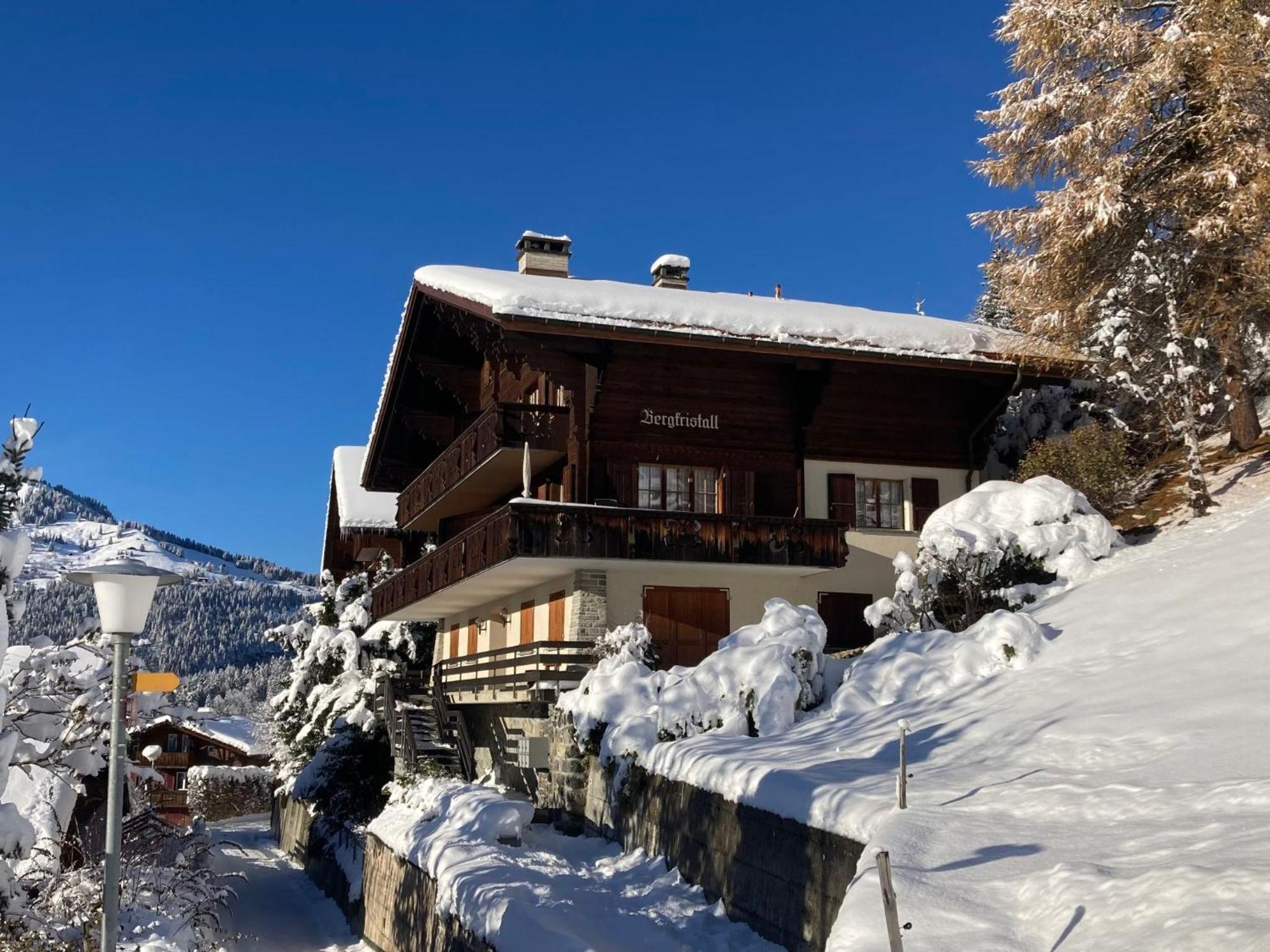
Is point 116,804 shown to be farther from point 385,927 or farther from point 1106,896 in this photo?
point 385,927

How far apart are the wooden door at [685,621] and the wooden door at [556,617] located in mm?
1653

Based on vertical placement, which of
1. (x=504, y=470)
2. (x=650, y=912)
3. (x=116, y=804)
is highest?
(x=504, y=470)

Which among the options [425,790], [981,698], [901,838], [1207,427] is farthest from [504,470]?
[901,838]

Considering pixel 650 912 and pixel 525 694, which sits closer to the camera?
pixel 650 912

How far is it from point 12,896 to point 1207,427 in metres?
22.8

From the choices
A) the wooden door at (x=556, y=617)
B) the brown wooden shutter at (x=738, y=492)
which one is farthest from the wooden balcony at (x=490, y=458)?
the brown wooden shutter at (x=738, y=492)

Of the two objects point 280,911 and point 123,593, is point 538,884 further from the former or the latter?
point 280,911

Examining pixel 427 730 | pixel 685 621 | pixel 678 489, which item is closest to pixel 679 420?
pixel 678 489

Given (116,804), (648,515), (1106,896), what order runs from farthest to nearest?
(648,515)
(116,804)
(1106,896)

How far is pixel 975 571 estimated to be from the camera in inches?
717

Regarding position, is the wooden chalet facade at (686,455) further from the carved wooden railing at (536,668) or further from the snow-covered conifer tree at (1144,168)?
the snow-covered conifer tree at (1144,168)

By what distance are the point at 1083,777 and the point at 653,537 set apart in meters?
11.6

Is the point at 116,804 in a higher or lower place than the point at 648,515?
lower

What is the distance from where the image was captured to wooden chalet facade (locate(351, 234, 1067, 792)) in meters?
20.8
